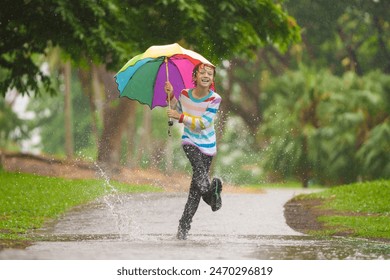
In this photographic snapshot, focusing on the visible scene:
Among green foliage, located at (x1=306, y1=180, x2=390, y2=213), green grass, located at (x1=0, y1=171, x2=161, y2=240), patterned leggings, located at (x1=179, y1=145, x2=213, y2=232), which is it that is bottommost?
green grass, located at (x1=0, y1=171, x2=161, y2=240)

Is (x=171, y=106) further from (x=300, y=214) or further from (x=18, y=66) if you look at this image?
(x=18, y=66)

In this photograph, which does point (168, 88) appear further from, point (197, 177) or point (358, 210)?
point (358, 210)

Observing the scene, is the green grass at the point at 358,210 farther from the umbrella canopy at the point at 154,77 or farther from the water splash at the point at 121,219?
the umbrella canopy at the point at 154,77

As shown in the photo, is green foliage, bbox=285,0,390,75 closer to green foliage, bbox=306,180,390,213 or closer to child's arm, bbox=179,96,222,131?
green foliage, bbox=306,180,390,213

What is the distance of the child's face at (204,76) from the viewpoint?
10.1 metres

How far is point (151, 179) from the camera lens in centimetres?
3080

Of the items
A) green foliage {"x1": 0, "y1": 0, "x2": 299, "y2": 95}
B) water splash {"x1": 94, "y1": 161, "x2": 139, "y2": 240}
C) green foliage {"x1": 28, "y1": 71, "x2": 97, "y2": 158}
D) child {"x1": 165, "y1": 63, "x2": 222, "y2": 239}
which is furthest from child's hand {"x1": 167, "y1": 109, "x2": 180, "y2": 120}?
green foliage {"x1": 28, "y1": 71, "x2": 97, "y2": 158}

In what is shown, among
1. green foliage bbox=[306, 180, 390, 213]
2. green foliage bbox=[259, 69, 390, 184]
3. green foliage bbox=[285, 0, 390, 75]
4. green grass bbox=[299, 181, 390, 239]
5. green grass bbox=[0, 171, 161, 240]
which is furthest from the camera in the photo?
green foliage bbox=[285, 0, 390, 75]

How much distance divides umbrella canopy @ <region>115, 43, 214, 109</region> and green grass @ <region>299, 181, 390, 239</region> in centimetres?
370

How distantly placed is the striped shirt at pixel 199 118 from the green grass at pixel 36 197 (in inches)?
110

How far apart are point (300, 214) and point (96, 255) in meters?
8.77

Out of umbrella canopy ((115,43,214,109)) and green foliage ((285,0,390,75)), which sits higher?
green foliage ((285,0,390,75))

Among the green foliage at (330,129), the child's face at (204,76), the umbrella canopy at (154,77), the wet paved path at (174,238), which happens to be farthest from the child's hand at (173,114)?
the green foliage at (330,129)

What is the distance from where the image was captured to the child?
10.1 metres
